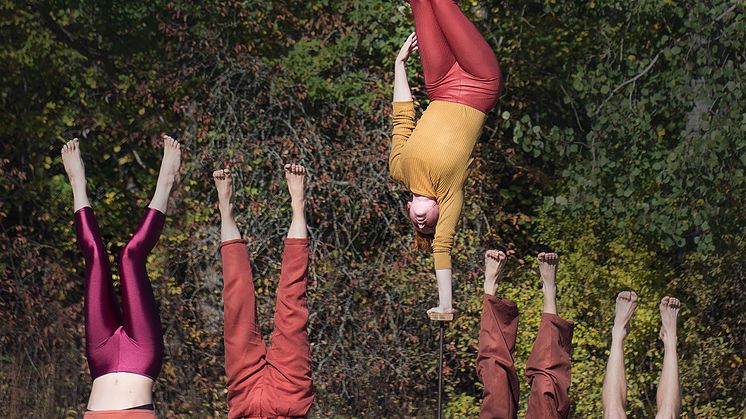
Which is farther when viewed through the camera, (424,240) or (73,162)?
(424,240)

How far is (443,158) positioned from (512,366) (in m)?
0.83

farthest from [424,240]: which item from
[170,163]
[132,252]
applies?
[132,252]

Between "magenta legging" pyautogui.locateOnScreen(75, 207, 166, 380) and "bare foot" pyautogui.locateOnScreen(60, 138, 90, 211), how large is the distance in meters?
0.14

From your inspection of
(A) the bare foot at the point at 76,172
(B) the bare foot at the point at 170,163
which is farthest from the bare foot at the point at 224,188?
(A) the bare foot at the point at 76,172

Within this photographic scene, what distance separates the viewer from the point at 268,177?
8844 mm

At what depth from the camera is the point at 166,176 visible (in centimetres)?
471

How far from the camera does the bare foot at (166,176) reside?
4.66 metres

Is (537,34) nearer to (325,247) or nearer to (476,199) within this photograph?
(476,199)

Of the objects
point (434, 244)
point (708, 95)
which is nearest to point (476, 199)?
point (708, 95)

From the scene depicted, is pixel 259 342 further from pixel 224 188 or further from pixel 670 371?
pixel 670 371

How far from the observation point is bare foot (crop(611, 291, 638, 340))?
16.7 feet

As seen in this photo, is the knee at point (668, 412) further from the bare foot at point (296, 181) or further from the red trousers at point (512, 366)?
the bare foot at point (296, 181)

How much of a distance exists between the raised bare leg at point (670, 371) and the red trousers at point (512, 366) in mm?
394

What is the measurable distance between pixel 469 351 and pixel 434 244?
14.3ft
